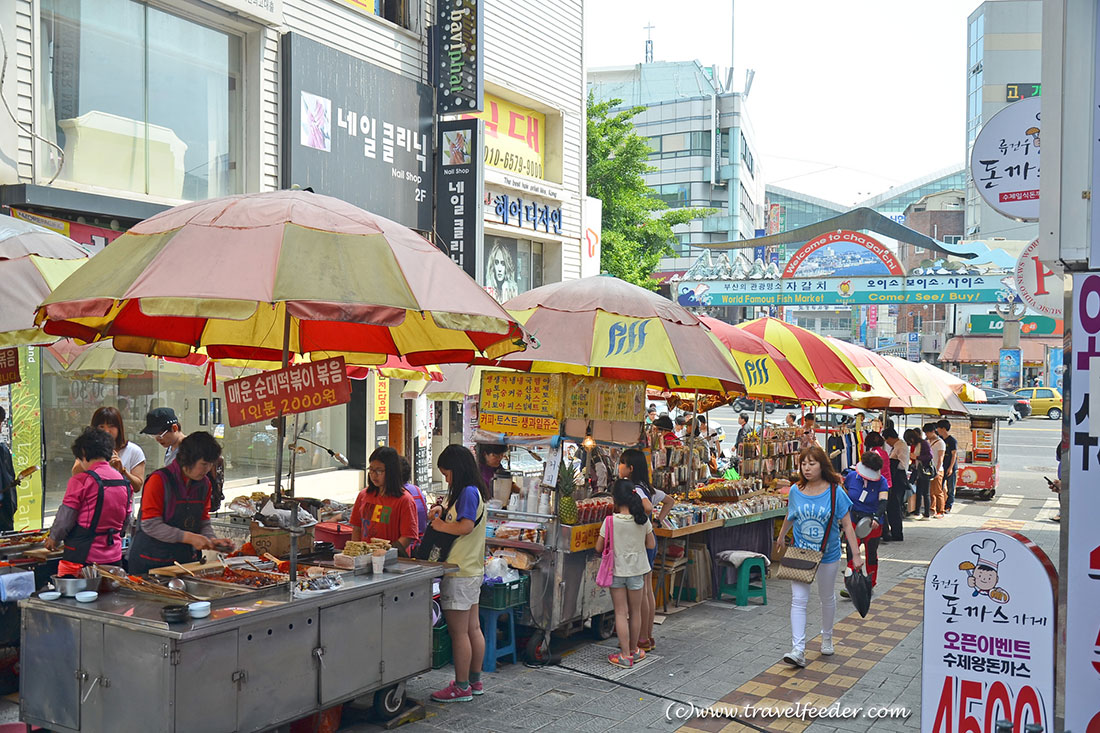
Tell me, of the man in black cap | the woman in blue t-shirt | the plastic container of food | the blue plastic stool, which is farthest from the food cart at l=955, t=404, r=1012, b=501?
the plastic container of food

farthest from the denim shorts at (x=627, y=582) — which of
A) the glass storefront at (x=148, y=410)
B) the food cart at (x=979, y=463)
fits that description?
the food cart at (x=979, y=463)

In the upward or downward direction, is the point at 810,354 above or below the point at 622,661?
above

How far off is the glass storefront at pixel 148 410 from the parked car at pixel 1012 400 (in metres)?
36.4

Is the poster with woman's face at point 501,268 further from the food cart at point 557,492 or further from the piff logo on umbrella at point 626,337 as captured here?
the piff logo on umbrella at point 626,337

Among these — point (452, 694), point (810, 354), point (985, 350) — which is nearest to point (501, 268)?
point (810, 354)

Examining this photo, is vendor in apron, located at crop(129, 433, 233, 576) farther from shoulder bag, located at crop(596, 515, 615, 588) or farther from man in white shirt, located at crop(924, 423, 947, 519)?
man in white shirt, located at crop(924, 423, 947, 519)

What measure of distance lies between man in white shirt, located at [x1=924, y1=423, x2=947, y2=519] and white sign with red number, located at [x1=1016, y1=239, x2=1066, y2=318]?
13.2 meters

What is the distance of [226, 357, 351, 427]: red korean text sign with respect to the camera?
5812mm

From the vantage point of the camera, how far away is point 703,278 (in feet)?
112

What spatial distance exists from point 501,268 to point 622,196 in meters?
14.7

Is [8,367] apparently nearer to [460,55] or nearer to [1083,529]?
[1083,529]

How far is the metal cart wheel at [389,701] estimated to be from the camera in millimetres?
6441

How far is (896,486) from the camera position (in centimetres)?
1602
